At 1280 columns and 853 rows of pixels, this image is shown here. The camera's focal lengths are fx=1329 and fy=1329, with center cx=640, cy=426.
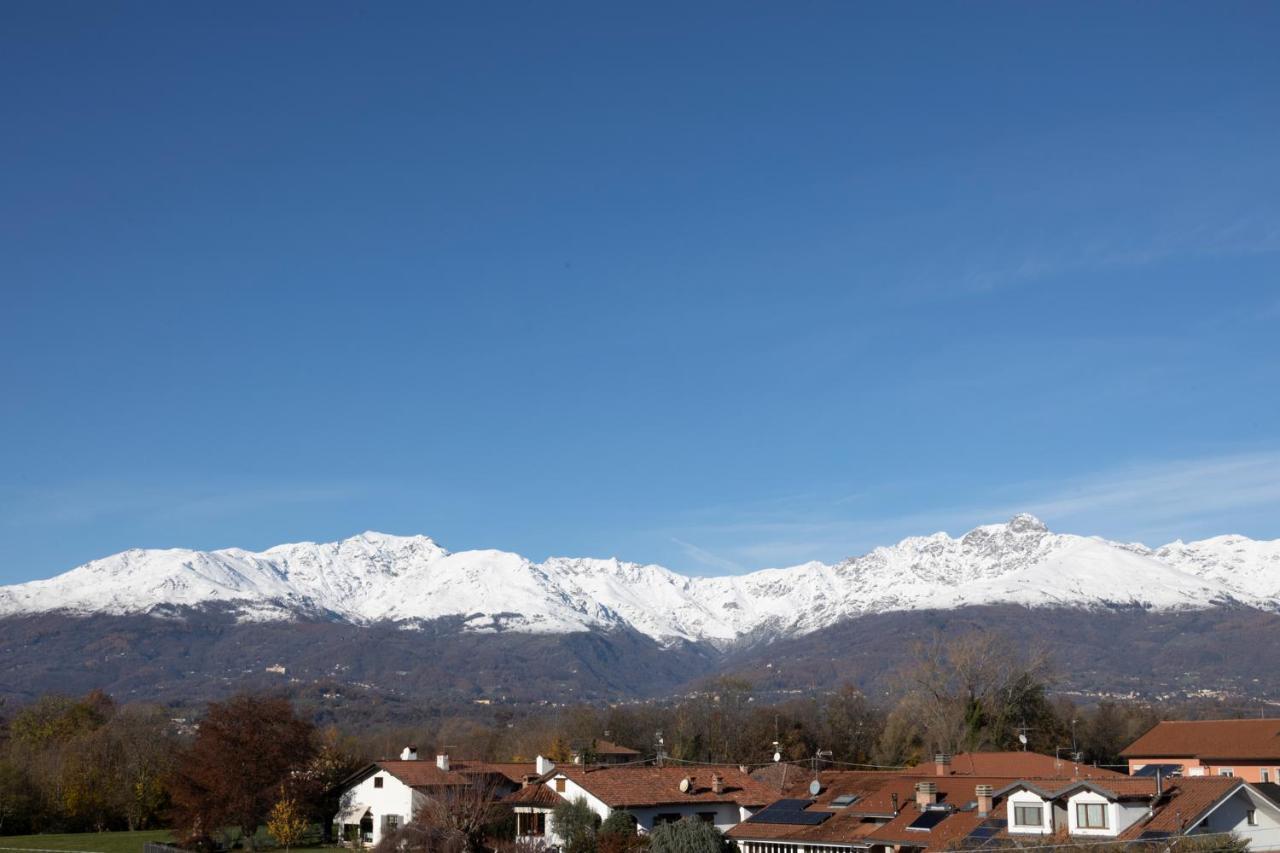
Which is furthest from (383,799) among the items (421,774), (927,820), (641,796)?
(927,820)

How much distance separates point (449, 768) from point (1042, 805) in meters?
33.7

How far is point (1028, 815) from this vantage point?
41.6 meters

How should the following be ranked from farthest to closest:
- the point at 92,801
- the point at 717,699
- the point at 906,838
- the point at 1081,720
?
the point at 717,699 < the point at 1081,720 < the point at 92,801 < the point at 906,838

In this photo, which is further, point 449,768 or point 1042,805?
point 449,768

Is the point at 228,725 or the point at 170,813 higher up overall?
the point at 228,725

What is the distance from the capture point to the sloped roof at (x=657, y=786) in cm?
5447

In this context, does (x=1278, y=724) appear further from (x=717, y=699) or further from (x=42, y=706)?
(x=42, y=706)

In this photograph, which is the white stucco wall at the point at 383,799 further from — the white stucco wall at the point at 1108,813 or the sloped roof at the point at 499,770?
the white stucco wall at the point at 1108,813

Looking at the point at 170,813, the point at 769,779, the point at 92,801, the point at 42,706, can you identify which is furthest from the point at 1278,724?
the point at 42,706

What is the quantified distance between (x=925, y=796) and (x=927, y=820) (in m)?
1.99

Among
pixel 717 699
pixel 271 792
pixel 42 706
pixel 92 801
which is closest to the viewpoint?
pixel 271 792

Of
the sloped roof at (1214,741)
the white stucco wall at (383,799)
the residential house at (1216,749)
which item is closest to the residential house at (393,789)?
the white stucco wall at (383,799)

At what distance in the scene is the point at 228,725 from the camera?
6456 cm

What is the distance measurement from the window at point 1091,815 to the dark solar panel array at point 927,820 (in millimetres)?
5814
